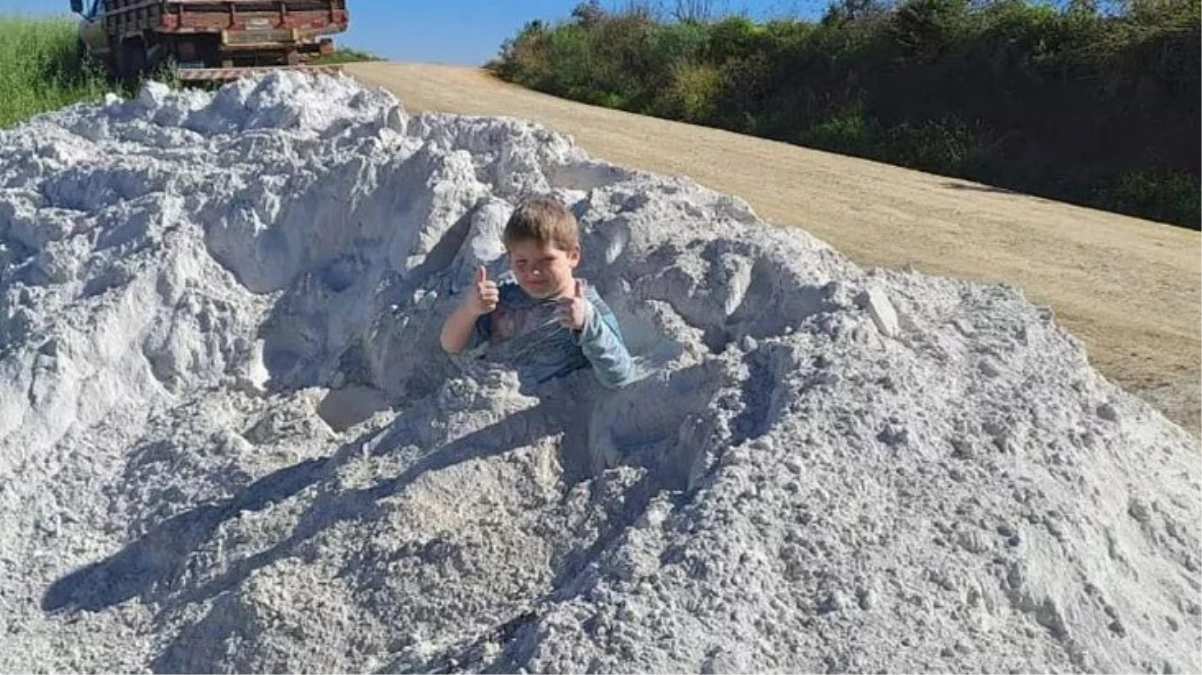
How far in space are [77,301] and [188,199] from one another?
2.12 feet

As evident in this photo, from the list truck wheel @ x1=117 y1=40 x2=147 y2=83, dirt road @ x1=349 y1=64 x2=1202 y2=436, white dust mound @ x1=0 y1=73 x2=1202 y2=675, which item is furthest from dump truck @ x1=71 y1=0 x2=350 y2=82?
white dust mound @ x1=0 y1=73 x2=1202 y2=675

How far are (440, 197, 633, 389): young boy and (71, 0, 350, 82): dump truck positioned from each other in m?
11.9

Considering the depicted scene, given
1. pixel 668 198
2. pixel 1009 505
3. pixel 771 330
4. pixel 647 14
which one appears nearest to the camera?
pixel 1009 505

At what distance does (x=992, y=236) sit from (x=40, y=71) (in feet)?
37.2

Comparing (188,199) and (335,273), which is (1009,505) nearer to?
(335,273)

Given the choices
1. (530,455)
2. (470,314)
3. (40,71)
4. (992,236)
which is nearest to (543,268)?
(470,314)

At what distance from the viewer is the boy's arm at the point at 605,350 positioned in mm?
3936

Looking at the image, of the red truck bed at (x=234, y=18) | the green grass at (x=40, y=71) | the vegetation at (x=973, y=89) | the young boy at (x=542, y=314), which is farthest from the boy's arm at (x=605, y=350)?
the red truck bed at (x=234, y=18)

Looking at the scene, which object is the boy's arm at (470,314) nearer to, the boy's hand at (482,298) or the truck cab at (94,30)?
the boy's hand at (482,298)

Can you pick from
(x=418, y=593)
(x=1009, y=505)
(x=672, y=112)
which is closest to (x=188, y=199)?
(x=418, y=593)

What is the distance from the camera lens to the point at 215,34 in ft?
53.7

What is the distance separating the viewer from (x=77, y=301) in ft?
17.8

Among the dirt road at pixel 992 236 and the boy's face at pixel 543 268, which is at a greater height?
the boy's face at pixel 543 268

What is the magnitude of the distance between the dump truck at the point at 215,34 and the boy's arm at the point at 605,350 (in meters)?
12.1
